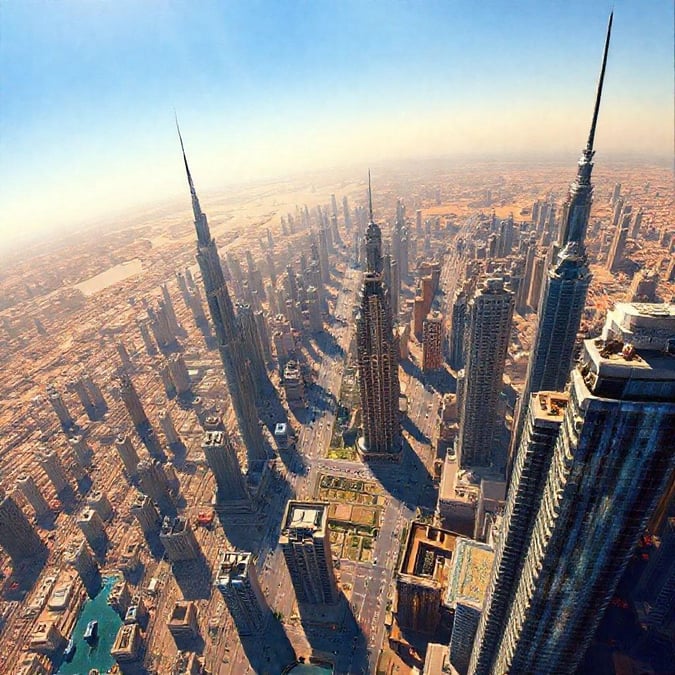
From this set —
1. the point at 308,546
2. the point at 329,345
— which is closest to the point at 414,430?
the point at 308,546

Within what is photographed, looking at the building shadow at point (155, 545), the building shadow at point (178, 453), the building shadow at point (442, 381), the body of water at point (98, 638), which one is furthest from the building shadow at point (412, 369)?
the body of water at point (98, 638)

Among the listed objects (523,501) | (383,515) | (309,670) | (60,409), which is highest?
(523,501)

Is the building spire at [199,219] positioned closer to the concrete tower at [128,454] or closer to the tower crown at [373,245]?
the tower crown at [373,245]

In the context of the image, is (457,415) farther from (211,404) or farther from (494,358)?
(211,404)

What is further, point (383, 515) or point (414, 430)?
point (414, 430)

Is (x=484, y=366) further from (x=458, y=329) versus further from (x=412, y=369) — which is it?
(x=412, y=369)

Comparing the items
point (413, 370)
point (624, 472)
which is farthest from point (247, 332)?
point (624, 472)
